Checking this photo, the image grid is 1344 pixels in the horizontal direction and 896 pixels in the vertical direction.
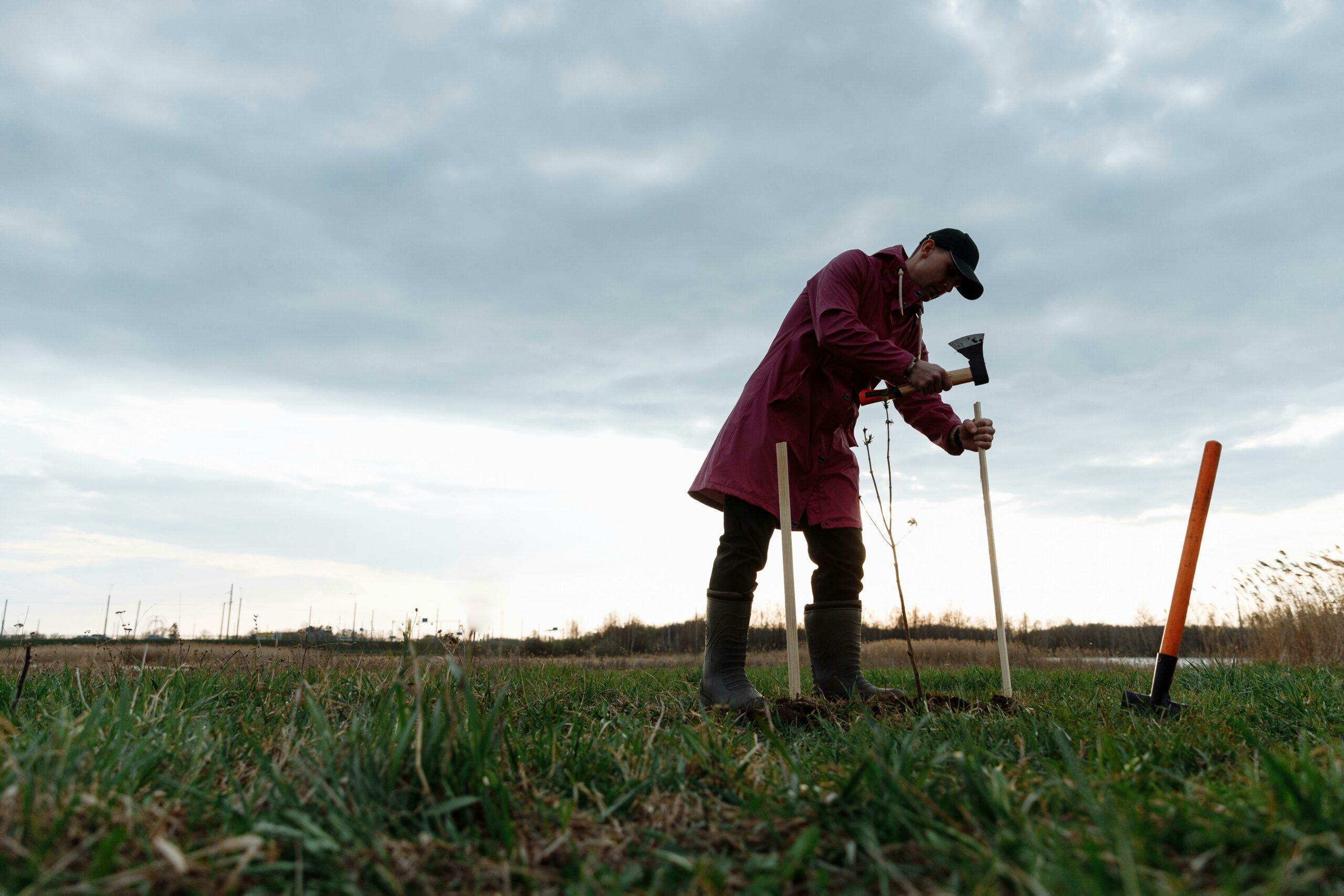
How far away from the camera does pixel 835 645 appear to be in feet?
13.4

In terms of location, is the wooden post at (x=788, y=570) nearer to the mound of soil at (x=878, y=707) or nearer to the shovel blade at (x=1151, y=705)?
the mound of soil at (x=878, y=707)

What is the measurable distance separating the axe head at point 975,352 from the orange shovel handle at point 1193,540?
97 cm

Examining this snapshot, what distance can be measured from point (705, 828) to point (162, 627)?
18.3 feet

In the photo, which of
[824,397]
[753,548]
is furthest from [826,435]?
[753,548]

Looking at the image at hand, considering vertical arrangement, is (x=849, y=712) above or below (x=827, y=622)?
below

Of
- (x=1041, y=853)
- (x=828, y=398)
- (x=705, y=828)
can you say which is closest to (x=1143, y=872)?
(x=1041, y=853)

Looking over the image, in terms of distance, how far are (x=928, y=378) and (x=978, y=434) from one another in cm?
61

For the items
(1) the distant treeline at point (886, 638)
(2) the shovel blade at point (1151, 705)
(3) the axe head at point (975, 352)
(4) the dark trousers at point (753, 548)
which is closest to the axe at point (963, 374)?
(3) the axe head at point (975, 352)

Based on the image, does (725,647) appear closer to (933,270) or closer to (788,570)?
(788,570)

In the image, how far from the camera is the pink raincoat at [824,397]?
12.1 feet

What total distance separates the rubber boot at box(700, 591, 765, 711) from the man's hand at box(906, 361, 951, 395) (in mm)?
1268

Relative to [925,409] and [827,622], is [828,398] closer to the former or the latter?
[925,409]

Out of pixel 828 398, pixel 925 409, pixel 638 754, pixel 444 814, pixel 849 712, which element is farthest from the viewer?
pixel 925 409

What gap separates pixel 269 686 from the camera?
339cm
